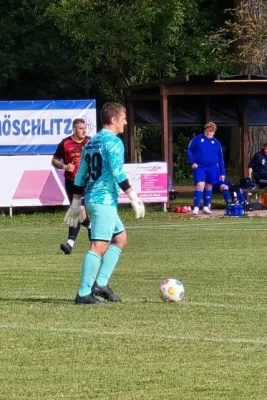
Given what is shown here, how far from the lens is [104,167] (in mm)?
11383

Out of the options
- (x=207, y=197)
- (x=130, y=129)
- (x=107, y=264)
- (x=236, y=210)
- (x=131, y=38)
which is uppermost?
(x=131, y=38)

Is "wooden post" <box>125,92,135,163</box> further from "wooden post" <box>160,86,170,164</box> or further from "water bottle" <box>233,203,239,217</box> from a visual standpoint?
"water bottle" <box>233,203,239,217</box>

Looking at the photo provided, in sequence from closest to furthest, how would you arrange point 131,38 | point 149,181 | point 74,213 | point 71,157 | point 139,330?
1. point 139,330
2. point 74,213
3. point 71,157
4. point 149,181
5. point 131,38

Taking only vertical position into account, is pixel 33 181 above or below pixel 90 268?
below

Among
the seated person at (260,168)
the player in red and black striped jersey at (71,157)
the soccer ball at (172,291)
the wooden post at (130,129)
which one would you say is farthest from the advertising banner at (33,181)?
the soccer ball at (172,291)

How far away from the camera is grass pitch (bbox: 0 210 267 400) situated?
304 inches

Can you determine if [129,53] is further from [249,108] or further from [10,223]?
[10,223]

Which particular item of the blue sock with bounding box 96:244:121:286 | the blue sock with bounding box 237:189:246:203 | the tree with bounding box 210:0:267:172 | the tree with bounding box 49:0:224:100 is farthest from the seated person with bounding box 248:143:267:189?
the blue sock with bounding box 96:244:121:286

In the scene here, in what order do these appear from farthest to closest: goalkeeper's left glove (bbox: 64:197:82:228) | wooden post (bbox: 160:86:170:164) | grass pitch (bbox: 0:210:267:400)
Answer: wooden post (bbox: 160:86:170:164), goalkeeper's left glove (bbox: 64:197:82:228), grass pitch (bbox: 0:210:267:400)

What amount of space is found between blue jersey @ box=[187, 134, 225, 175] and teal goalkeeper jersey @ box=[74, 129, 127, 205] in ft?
47.5

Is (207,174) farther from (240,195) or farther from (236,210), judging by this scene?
(236,210)

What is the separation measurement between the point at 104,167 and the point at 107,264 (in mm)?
962

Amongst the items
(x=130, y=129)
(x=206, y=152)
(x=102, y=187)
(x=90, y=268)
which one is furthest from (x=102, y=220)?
(x=130, y=129)

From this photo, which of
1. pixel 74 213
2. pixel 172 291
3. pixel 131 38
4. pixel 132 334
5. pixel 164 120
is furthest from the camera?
pixel 131 38
